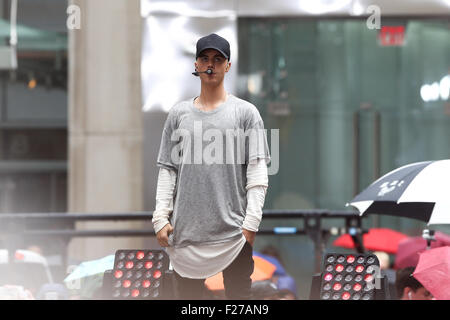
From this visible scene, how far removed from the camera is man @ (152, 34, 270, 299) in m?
3.80

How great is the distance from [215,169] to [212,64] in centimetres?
49

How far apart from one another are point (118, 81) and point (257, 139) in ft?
25.1

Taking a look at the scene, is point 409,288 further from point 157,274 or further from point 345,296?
point 157,274

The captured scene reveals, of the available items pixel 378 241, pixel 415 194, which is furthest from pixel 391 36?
pixel 415 194

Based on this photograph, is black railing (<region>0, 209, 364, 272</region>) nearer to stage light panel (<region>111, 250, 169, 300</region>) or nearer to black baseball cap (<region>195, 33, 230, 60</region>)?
stage light panel (<region>111, 250, 169, 300</region>)

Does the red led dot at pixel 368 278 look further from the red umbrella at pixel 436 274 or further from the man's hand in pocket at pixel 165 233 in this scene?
the man's hand in pocket at pixel 165 233

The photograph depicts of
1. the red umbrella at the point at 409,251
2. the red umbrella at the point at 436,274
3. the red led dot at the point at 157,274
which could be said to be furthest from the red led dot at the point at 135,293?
the red umbrella at the point at 409,251

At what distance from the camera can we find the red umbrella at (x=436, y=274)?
178 inches

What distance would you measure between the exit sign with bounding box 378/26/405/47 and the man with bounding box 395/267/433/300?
6.88m

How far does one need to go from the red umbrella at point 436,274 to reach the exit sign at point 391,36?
761 centimetres

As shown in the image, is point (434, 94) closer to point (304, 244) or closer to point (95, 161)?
point (304, 244)

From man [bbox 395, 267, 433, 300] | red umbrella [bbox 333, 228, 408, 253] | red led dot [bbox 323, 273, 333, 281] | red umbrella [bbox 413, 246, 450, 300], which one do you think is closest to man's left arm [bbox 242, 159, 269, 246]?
red led dot [bbox 323, 273, 333, 281]

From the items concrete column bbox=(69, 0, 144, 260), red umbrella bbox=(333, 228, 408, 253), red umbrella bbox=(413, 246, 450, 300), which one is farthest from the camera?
concrete column bbox=(69, 0, 144, 260)

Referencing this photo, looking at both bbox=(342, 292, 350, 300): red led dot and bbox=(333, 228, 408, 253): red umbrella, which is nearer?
bbox=(342, 292, 350, 300): red led dot
